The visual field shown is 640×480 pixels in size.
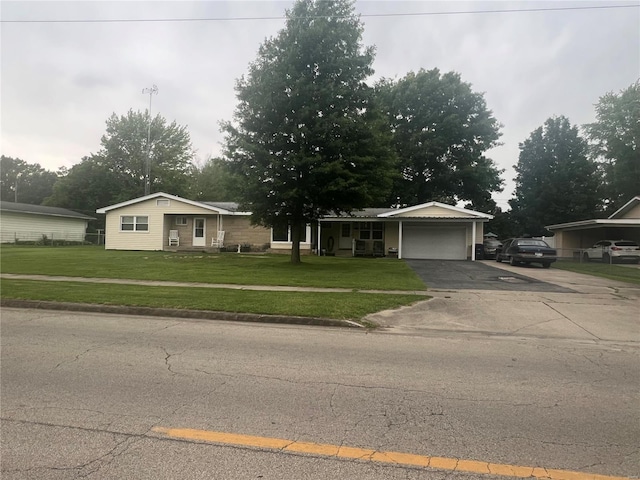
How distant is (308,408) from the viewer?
395 centimetres

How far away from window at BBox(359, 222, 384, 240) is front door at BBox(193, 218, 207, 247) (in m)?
11.1

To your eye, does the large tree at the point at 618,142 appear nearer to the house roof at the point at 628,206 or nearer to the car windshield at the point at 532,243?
the house roof at the point at 628,206

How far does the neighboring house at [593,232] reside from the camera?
1255 inches

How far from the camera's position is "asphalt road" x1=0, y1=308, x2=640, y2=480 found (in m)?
2.99

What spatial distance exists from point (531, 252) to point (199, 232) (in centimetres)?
2127

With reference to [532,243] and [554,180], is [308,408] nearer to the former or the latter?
[532,243]

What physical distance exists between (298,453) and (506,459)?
5.01 feet

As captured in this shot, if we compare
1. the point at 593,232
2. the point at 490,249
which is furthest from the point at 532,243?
the point at 593,232

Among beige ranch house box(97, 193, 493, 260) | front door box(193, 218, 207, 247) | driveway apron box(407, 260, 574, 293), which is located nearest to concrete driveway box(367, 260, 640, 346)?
driveway apron box(407, 260, 574, 293)

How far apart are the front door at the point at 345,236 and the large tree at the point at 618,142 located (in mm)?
33288

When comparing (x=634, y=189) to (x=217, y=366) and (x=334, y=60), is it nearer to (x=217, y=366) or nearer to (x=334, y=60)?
(x=334, y=60)

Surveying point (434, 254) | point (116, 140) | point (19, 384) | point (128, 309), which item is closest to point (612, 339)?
point (19, 384)

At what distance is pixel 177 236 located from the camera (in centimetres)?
2994

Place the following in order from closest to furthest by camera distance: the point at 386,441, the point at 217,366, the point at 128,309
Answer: the point at 386,441 < the point at 217,366 < the point at 128,309
